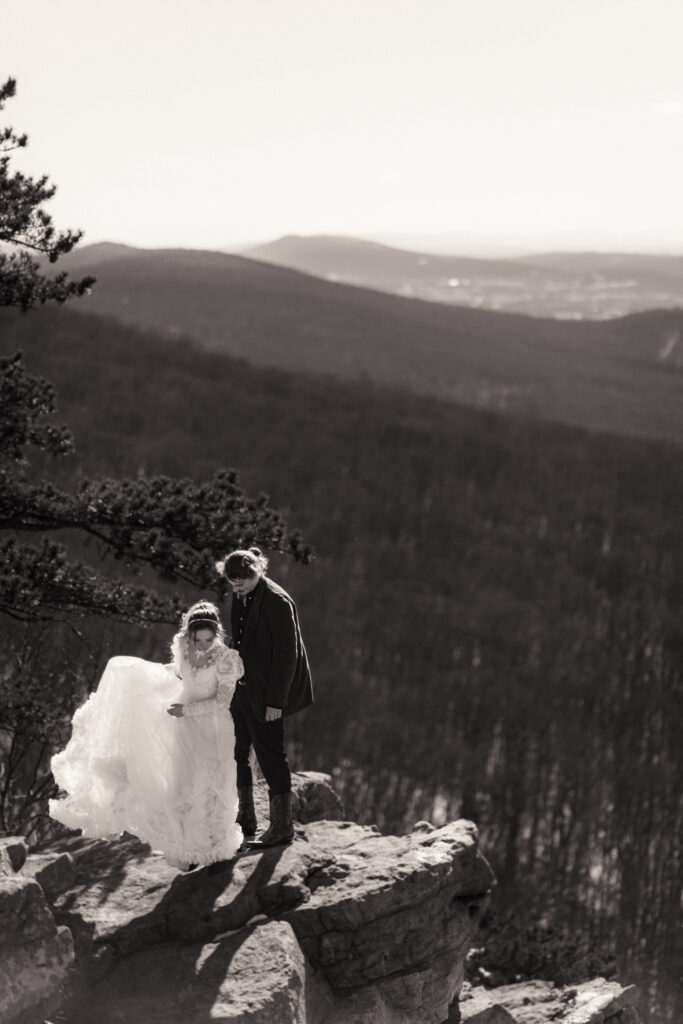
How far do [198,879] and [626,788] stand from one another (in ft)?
331

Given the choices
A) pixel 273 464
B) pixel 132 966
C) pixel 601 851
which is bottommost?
pixel 601 851

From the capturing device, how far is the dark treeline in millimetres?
90312

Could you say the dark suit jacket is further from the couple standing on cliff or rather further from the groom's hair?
the groom's hair

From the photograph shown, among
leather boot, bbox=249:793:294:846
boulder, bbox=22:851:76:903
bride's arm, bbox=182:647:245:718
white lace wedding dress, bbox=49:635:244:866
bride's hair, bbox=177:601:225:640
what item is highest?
bride's hair, bbox=177:601:225:640

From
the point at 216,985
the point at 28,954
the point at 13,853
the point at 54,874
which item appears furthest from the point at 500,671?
the point at 28,954

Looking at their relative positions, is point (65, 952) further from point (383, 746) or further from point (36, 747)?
point (383, 746)

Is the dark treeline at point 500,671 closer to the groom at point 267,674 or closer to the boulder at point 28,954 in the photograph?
the groom at point 267,674

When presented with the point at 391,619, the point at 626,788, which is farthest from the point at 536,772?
the point at 391,619

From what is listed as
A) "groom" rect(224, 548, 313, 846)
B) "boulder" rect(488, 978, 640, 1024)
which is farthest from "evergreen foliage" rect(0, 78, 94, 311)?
"boulder" rect(488, 978, 640, 1024)

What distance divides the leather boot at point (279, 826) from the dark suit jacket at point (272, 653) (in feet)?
2.85

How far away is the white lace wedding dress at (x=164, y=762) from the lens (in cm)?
1066

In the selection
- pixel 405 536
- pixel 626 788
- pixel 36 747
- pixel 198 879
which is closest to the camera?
pixel 198 879

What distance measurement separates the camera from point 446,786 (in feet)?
358

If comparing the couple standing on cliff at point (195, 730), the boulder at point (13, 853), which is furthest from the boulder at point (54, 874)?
the couple standing on cliff at point (195, 730)
